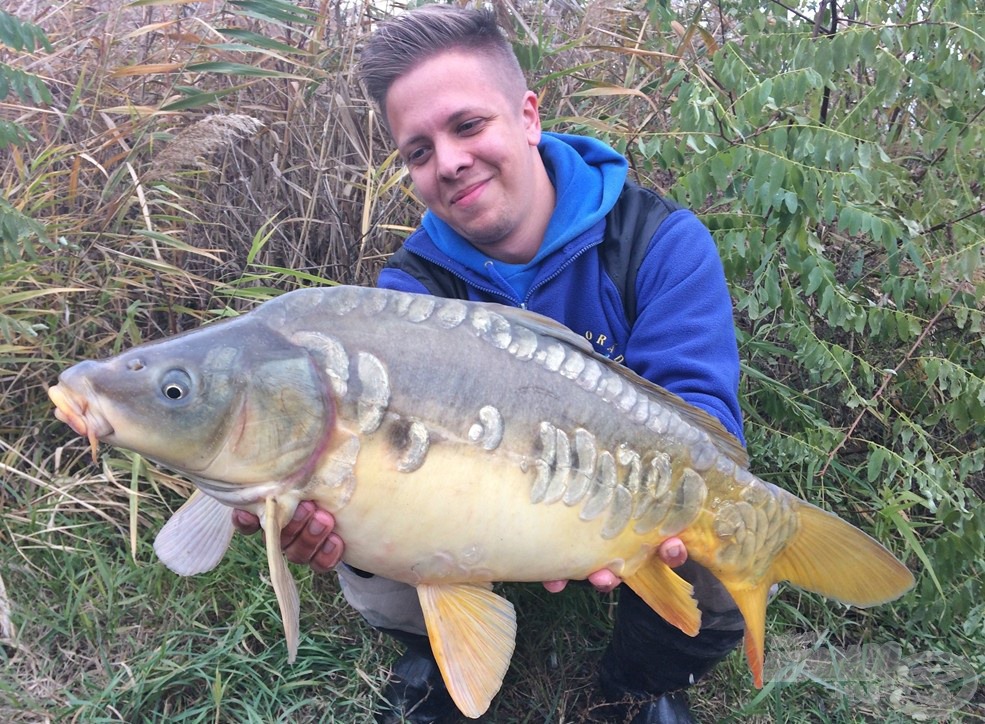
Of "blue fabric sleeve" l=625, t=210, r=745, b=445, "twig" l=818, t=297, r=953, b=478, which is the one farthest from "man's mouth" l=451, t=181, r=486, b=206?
"twig" l=818, t=297, r=953, b=478

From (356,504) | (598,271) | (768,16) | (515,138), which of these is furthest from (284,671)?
(768,16)

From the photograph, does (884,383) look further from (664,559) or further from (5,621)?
(5,621)

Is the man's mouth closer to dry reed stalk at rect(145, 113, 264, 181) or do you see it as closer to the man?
the man

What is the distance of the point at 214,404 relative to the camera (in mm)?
952

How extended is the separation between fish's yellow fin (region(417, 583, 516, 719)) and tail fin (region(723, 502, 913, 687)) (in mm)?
352

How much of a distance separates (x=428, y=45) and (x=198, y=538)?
36.9 inches

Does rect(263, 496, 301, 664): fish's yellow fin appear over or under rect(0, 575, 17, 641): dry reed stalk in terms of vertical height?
over

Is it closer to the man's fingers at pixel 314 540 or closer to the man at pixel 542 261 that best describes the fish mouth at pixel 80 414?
the man's fingers at pixel 314 540

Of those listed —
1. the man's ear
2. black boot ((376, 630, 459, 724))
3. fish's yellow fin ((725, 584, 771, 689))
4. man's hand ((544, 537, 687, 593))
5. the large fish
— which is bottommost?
black boot ((376, 630, 459, 724))

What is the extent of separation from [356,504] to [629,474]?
1.20ft

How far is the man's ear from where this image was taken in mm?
1646

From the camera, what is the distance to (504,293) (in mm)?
1569

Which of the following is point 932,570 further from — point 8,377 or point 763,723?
point 8,377

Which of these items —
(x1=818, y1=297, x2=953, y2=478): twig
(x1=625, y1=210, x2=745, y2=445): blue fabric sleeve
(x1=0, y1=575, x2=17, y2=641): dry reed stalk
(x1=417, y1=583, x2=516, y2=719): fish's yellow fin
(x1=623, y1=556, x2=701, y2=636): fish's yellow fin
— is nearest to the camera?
(x1=417, y1=583, x2=516, y2=719): fish's yellow fin
